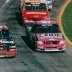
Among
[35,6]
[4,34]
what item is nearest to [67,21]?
[35,6]

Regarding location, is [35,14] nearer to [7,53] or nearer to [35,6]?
[35,6]

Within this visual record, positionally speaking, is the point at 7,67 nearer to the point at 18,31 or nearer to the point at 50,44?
the point at 50,44

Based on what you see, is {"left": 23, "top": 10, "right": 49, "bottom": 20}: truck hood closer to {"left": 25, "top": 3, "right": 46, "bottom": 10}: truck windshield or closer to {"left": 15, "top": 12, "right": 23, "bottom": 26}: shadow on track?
{"left": 25, "top": 3, "right": 46, "bottom": 10}: truck windshield

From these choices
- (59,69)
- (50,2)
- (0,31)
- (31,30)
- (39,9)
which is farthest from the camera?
(50,2)

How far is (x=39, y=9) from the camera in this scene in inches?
1635

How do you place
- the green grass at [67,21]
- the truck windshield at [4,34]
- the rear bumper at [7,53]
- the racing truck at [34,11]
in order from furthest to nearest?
1. the racing truck at [34,11]
2. the green grass at [67,21]
3. the truck windshield at [4,34]
4. the rear bumper at [7,53]

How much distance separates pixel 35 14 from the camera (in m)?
40.6

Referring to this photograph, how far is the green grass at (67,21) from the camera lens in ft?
122

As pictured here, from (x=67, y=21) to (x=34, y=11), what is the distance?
3.18 metres

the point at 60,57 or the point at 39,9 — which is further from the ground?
the point at 39,9

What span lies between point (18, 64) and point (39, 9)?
→ 1470 cm

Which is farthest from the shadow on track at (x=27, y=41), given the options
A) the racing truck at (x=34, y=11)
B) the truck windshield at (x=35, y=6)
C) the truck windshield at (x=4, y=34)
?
the truck windshield at (x=35, y=6)

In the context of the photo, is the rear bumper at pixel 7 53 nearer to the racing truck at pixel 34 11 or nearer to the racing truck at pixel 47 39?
the racing truck at pixel 47 39

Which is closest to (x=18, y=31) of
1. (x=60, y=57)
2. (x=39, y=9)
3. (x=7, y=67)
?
(x=39, y=9)
